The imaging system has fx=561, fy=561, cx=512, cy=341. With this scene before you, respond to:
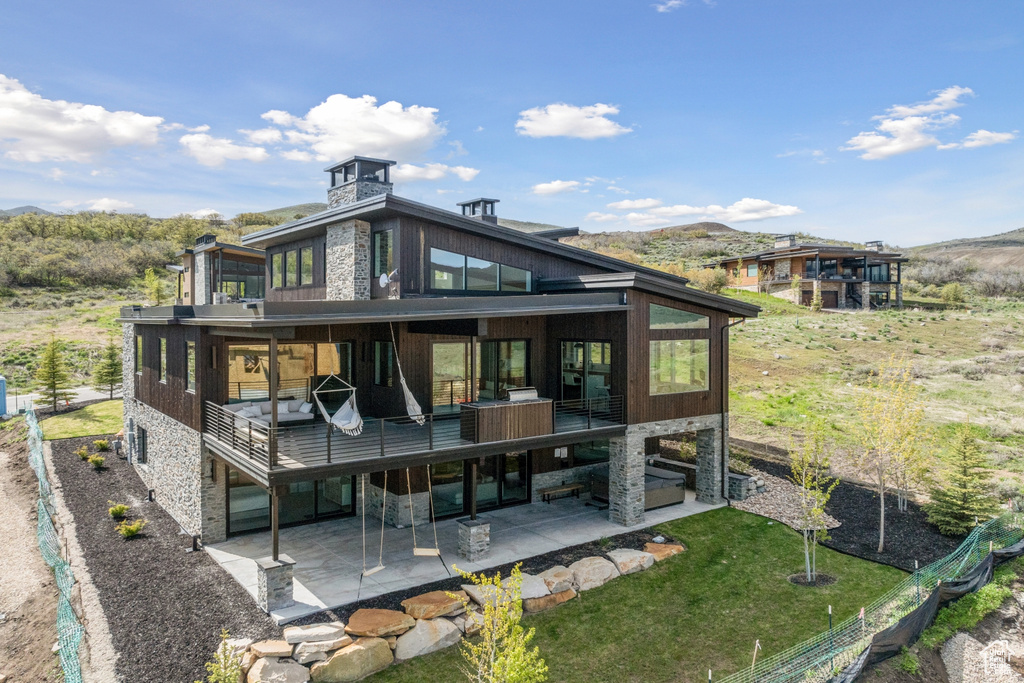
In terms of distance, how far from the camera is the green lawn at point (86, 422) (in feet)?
72.0

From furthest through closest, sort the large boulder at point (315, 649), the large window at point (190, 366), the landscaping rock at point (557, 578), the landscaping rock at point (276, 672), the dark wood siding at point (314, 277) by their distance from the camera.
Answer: the dark wood siding at point (314, 277) → the large window at point (190, 366) → the landscaping rock at point (557, 578) → the large boulder at point (315, 649) → the landscaping rock at point (276, 672)

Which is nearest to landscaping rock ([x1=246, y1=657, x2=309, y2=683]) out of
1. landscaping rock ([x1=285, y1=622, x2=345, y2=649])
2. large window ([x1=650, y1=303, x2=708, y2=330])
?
landscaping rock ([x1=285, y1=622, x2=345, y2=649])

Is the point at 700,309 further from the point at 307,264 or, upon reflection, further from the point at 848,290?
the point at 848,290

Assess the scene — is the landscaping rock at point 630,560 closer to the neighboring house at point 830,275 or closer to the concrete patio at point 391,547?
the concrete patio at point 391,547

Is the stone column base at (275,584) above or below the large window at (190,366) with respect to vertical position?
below

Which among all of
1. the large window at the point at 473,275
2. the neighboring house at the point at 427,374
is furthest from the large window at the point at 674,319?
the large window at the point at 473,275

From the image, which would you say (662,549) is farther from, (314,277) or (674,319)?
(314,277)

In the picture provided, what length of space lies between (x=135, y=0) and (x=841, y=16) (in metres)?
21.9

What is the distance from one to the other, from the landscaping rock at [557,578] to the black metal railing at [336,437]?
2916mm

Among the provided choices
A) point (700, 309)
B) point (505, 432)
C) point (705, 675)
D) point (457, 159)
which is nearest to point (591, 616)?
point (705, 675)

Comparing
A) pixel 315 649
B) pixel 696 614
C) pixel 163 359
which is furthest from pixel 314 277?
pixel 696 614

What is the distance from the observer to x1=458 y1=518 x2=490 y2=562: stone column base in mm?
11539

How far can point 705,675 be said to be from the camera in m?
8.62

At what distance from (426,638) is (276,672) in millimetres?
2187
